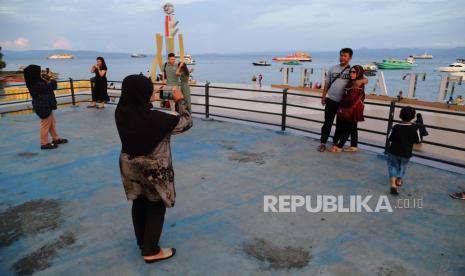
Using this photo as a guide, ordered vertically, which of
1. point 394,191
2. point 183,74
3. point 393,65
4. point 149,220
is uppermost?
point 393,65

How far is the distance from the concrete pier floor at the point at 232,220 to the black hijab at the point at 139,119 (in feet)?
3.75

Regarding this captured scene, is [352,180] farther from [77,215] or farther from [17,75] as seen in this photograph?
[17,75]

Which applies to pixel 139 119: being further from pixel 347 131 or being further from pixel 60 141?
pixel 60 141

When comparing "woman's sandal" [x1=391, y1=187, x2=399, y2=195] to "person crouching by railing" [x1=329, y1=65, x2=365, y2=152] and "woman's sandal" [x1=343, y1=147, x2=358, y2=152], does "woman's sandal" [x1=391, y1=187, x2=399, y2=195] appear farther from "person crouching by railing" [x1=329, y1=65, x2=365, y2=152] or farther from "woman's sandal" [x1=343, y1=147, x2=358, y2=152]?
"woman's sandal" [x1=343, y1=147, x2=358, y2=152]

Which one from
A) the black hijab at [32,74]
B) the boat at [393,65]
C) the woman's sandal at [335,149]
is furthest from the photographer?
the boat at [393,65]

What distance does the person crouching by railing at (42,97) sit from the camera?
18.4 feet

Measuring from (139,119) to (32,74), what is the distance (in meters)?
4.28

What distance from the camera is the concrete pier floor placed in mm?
2873

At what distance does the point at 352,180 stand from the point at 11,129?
7682 mm

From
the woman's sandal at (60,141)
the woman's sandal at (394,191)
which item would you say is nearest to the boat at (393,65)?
the woman's sandal at (394,191)

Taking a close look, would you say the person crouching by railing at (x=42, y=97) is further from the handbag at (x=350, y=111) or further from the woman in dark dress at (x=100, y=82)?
the handbag at (x=350, y=111)

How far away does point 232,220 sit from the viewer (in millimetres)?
3617

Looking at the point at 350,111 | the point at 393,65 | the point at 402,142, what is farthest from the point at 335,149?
the point at 393,65

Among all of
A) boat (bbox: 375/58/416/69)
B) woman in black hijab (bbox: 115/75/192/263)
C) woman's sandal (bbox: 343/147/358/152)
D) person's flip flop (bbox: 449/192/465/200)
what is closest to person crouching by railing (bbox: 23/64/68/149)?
woman in black hijab (bbox: 115/75/192/263)
